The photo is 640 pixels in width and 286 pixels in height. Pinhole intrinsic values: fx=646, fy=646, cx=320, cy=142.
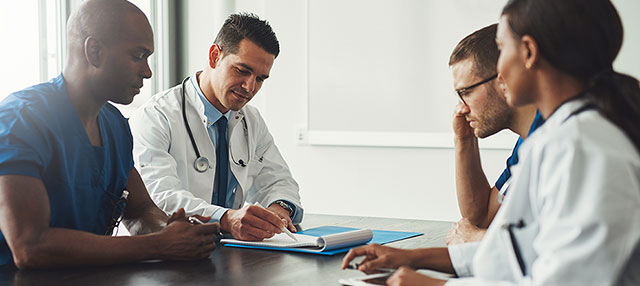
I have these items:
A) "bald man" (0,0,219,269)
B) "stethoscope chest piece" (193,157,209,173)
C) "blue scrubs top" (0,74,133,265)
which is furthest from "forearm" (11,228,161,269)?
"stethoscope chest piece" (193,157,209,173)

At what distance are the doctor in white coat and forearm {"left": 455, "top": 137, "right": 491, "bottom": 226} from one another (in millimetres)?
616

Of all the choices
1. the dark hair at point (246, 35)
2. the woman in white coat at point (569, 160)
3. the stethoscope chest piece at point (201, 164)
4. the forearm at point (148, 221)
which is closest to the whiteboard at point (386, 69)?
the dark hair at point (246, 35)

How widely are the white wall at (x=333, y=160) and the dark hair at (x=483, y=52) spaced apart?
5.57 feet

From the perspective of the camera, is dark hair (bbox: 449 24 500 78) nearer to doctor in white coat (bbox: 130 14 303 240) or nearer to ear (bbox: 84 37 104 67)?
doctor in white coat (bbox: 130 14 303 240)

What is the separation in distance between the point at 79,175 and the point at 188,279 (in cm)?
53

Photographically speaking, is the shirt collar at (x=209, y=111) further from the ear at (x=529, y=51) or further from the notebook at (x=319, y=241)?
the ear at (x=529, y=51)

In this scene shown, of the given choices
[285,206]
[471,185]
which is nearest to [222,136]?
[285,206]

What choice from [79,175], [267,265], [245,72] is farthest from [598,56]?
[245,72]

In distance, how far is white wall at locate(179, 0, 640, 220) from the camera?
402 cm

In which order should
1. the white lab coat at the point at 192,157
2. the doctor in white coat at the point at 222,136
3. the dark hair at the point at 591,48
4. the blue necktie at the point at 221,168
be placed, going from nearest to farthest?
the dark hair at the point at 591,48 < the white lab coat at the point at 192,157 < the doctor in white coat at the point at 222,136 < the blue necktie at the point at 221,168

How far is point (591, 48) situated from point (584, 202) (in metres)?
0.26

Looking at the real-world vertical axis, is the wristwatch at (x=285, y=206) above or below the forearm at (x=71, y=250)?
below

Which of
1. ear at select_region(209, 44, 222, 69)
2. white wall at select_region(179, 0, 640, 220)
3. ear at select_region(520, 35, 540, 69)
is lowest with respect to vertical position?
white wall at select_region(179, 0, 640, 220)

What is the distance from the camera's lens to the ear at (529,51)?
1.04 m
